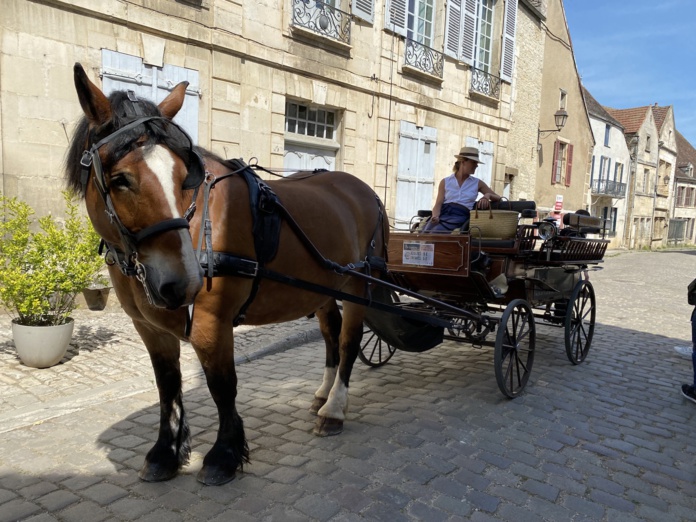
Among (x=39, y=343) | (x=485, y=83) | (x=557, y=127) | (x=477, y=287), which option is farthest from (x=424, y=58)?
(x=39, y=343)

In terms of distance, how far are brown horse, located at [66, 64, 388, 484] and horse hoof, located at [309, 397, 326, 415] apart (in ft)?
0.99

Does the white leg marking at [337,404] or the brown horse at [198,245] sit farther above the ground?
the brown horse at [198,245]

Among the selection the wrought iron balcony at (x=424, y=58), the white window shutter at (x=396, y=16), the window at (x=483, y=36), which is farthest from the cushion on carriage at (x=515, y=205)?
the window at (x=483, y=36)

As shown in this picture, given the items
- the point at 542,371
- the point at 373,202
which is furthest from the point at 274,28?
the point at 542,371

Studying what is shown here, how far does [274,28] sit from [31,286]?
6460mm

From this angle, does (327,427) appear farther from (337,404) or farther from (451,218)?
(451,218)

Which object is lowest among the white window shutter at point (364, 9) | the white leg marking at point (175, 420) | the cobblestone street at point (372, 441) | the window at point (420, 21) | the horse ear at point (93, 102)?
the cobblestone street at point (372, 441)

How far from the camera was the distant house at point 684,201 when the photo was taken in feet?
137

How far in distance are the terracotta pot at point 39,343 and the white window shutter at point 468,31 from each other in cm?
1191

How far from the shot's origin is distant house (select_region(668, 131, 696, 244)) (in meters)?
41.7

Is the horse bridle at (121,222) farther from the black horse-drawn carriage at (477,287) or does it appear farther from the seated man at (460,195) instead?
the seated man at (460,195)

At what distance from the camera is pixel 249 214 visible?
2764 millimetres

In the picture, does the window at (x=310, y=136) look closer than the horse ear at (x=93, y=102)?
No

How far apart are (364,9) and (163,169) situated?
9.74 metres
